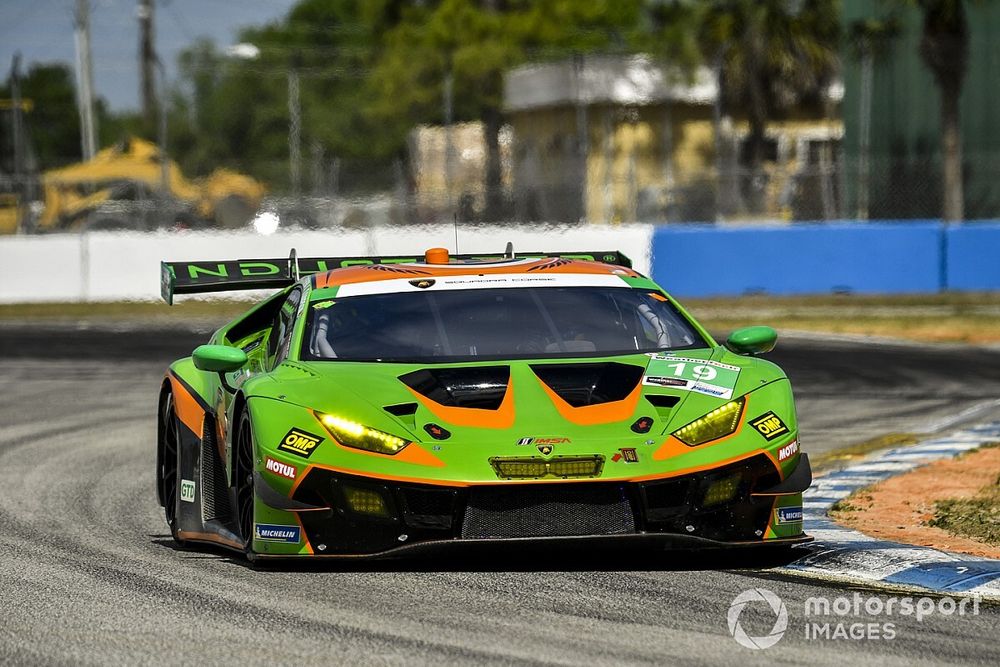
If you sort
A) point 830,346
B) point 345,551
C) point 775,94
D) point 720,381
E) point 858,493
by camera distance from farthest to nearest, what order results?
1. point 775,94
2. point 830,346
3. point 858,493
4. point 720,381
5. point 345,551

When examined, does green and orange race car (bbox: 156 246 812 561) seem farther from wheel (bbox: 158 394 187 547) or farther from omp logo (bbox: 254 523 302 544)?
wheel (bbox: 158 394 187 547)

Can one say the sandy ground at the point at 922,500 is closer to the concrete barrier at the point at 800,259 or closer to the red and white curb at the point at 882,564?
the red and white curb at the point at 882,564

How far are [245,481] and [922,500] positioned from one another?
3.52 m

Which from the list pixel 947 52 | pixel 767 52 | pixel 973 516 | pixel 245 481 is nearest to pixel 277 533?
pixel 245 481

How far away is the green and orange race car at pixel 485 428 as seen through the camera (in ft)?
21.1

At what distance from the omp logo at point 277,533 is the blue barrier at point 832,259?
73.6 ft

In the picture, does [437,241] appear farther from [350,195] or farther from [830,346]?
[830,346]

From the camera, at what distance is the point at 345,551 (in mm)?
6547

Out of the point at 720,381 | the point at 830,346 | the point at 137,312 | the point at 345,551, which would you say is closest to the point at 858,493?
the point at 720,381

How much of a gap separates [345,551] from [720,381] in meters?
1.58

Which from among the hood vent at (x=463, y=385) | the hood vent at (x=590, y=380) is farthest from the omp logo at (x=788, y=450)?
the hood vent at (x=463, y=385)

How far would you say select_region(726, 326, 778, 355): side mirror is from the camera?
25.1ft

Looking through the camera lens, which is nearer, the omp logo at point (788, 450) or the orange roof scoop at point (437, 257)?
the omp logo at point (788, 450)

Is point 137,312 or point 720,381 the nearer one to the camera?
point 720,381
